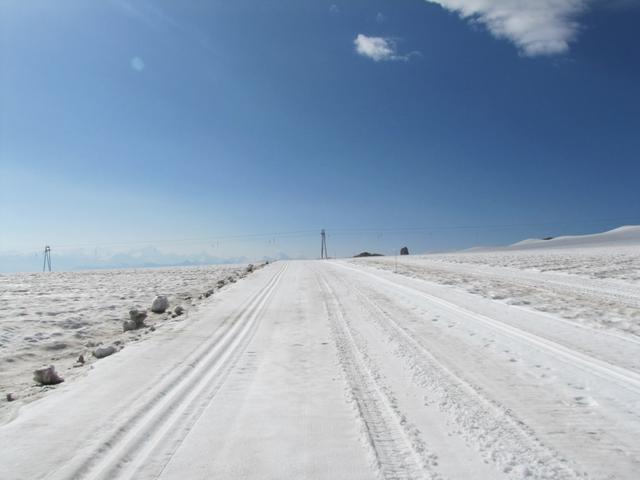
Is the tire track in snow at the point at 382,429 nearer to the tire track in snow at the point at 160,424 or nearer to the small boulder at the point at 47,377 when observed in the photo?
the tire track in snow at the point at 160,424

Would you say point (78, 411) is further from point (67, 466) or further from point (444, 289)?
point (444, 289)

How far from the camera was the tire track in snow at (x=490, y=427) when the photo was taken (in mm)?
3127

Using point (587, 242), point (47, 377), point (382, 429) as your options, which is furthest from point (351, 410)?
point (587, 242)

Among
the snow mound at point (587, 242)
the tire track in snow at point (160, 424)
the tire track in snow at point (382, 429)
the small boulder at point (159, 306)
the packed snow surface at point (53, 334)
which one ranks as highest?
the snow mound at point (587, 242)

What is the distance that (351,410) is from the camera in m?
4.33

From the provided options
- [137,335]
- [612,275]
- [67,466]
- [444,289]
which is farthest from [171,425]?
[612,275]

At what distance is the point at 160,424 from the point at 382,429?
82.6 inches

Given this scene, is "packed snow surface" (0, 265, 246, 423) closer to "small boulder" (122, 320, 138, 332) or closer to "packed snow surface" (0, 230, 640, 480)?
"small boulder" (122, 320, 138, 332)

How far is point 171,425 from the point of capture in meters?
4.00

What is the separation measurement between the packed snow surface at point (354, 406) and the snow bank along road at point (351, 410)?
0.06 feet

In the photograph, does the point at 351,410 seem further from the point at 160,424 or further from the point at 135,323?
the point at 135,323

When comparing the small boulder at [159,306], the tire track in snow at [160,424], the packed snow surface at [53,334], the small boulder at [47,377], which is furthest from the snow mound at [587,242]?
the small boulder at [47,377]

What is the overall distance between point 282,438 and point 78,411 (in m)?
2.37

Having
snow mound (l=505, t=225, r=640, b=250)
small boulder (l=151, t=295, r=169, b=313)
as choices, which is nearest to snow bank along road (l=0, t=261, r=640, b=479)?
small boulder (l=151, t=295, r=169, b=313)
